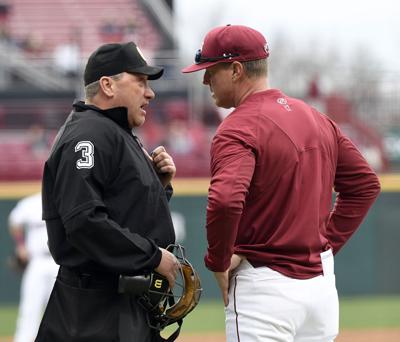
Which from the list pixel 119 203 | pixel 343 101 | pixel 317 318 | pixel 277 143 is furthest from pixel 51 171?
pixel 343 101

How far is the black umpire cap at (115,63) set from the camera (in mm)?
3525

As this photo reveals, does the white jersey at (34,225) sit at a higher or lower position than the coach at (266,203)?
lower

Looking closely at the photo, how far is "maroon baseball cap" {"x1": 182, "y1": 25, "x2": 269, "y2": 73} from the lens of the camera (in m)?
3.46

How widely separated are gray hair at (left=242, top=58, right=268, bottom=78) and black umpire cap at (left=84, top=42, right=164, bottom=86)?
355 mm

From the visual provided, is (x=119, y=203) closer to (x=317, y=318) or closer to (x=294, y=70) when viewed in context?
(x=317, y=318)

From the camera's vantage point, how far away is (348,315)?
10.8 m

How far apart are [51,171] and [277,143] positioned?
867 mm

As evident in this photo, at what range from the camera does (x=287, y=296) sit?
3391 millimetres

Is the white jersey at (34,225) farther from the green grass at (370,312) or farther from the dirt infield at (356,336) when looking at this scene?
the green grass at (370,312)

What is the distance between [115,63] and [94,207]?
614 mm

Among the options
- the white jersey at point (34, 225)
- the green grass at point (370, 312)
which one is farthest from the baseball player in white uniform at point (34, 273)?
the green grass at point (370, 312)

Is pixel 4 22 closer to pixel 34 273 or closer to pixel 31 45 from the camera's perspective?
pixel 31 45

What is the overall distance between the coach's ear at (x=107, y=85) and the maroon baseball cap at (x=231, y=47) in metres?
0.33

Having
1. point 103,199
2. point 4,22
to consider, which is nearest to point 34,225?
point 103,199
